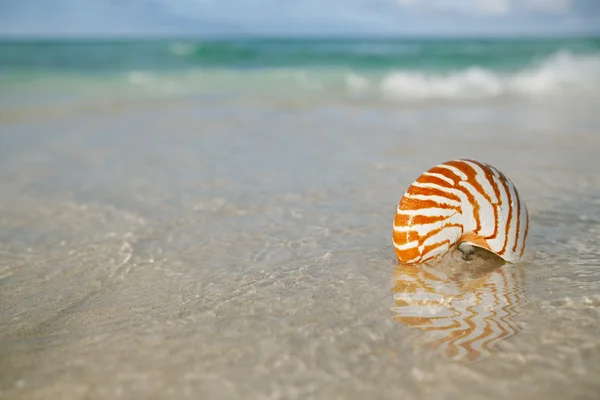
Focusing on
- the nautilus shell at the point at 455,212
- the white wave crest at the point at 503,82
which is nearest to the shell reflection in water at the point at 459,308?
the nautilus shell at the point at 455,212

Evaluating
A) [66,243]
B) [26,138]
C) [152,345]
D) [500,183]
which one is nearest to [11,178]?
[66,243]

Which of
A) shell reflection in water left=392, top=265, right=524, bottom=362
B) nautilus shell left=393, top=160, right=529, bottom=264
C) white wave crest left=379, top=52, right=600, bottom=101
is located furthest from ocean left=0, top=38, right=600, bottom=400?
white wave crest left=379, top=52, right=600, bottom=101

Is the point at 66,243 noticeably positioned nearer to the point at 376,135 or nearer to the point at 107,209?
the point at 107,209

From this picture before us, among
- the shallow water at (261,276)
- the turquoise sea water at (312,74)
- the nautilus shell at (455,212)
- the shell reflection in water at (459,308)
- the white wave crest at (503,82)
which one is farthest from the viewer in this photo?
the turquoise sea water at (312,74)

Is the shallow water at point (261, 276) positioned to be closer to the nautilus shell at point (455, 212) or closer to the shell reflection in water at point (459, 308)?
the shell reflection in water at point (459, 308)

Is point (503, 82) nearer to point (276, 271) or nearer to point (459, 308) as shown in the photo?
point (276, 271)

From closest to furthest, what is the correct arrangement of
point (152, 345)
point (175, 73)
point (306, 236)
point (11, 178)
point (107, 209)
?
point (152, 345) → point (306, 236) → point (107, 209) → point (11, 178) → point (175, 73)

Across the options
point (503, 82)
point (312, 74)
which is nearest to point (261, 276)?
point (503, 82)
